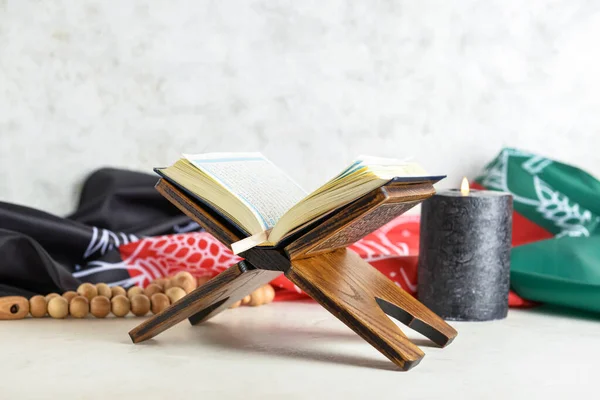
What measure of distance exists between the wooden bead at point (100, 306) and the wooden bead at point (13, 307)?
13cm

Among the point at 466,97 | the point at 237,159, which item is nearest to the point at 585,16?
the point at 466,97

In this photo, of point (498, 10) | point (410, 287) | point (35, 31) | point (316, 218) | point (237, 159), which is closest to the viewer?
point (316, 218)

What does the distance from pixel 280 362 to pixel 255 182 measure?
0.95 ft

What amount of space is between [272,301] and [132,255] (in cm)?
35

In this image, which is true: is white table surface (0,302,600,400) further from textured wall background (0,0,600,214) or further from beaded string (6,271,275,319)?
textured wall background (0,0,600,214)

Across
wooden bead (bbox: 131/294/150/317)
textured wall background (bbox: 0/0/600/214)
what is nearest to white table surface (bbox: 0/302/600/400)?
wooden bead (bbox: 131/294/150/317)

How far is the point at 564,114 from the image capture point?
2.24 metres

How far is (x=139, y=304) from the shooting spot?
1.59 metres

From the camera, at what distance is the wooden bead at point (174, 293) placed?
1.63m

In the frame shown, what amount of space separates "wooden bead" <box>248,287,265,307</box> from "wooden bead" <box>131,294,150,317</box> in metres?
0.25

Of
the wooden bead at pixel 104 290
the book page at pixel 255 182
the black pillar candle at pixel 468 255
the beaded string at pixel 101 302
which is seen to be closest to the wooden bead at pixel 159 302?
the beaded string at pixel 101 302

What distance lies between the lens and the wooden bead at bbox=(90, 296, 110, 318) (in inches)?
61.9

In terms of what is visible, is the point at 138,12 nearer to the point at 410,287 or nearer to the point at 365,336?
the point at 410,287

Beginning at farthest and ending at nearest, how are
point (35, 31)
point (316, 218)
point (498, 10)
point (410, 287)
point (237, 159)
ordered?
point (498, 10) < point (35, 31) < point (410, 287) < point (237, 159) < point (316, 218)
